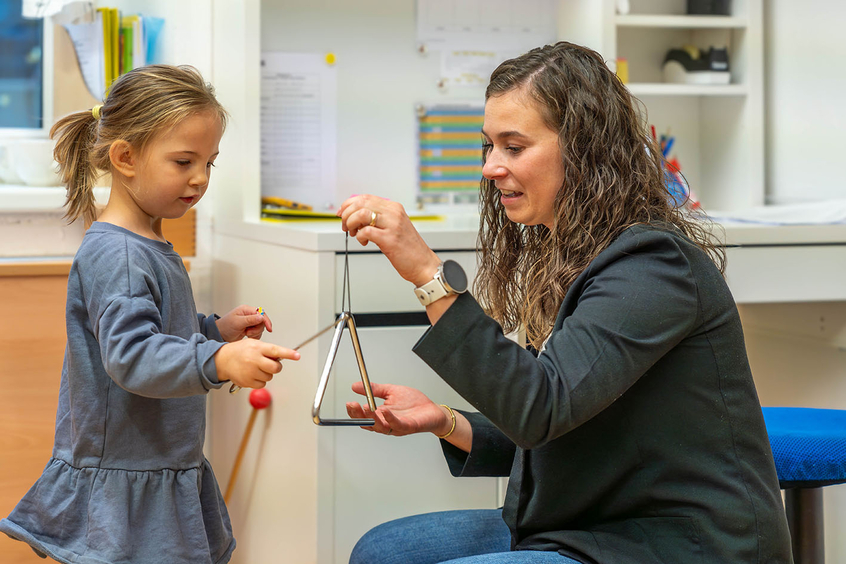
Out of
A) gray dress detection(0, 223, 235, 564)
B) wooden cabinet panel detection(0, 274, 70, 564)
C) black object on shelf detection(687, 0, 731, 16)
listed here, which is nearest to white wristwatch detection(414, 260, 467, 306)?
gray dress detection(0, 223, 235, 564)

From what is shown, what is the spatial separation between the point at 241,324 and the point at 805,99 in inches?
67.4

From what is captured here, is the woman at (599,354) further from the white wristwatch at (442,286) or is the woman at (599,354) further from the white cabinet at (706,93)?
the white cabinet at (706,93)

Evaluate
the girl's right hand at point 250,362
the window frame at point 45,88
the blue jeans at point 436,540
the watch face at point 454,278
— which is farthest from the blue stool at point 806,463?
the window frame at point 45,88

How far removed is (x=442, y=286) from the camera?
85 centimetres

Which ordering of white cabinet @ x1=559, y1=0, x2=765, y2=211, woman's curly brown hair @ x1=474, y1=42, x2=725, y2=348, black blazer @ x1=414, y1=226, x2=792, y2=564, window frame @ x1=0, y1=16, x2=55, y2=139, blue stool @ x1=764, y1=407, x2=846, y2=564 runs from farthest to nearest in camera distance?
white cabinet @ x1=559, y1=0, x2=765, y2=211 → window frame @ x1=0, y1=16, x2=55, y2=139 → blue stool @ x1=764, y1=407, x2=846, y2=564 → woman's curly brown hair @ x1=474, y1=42, x2=725, y2=348 → black blazer @ x1=414, y1=226, x2=792, y2=564

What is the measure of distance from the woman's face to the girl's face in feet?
1.20

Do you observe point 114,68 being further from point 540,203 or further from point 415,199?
point 540,203

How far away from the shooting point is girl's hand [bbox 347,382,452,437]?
1.05m

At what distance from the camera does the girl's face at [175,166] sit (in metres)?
1.07

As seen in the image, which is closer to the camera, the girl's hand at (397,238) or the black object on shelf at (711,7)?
the girl's hand at (397,238)

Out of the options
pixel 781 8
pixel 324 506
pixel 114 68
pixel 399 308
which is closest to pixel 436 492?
pixel 324 506

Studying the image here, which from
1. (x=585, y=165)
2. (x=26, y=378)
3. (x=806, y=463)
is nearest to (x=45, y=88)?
(x=26, y=378)

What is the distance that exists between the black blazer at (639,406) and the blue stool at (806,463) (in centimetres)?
34

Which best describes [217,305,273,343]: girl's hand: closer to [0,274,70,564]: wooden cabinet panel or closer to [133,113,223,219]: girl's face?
[133,113,223,219]: girl's face
